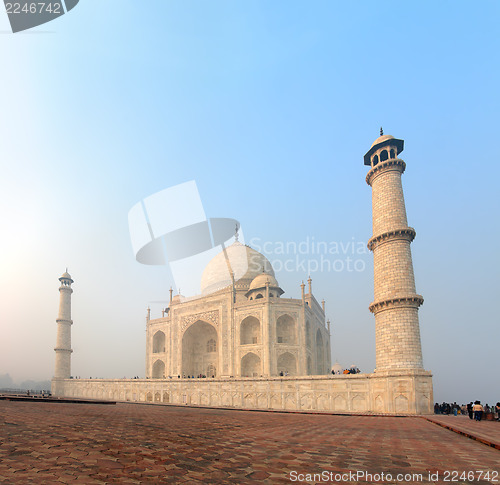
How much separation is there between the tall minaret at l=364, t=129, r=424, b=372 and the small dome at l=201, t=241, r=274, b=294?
20.4 metres

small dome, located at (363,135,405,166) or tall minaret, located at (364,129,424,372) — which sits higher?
small dome, located at (363,135,405,166)

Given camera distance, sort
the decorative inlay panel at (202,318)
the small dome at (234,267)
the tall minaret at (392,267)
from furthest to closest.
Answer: the small dome at (234,267) < the decorative inlay panel at (202,318) < the tall minaret at (392,267)

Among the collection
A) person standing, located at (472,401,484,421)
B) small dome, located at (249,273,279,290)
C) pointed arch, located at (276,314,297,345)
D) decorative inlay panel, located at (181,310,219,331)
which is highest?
small dome, located at (249,273,279,290)

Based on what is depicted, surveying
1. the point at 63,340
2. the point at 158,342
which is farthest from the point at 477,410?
the point at 63,340

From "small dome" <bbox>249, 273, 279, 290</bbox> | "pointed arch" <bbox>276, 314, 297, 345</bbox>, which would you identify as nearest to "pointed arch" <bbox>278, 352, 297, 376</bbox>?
"pointed arch" <bbox>276, 314, 297, 345</bbox>

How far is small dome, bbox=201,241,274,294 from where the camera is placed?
137ft

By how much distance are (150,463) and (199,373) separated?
35.1 metres

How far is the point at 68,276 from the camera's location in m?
43.3

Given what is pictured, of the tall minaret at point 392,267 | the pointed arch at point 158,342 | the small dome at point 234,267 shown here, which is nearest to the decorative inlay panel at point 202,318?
the pointed arch at point 158,342

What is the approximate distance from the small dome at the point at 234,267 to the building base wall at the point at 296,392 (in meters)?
12.7

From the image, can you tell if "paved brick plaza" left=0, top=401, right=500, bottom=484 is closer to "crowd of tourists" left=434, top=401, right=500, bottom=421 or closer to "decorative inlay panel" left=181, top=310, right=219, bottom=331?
"crowd of tourists" left=434, top=401, right=500, bottom=421

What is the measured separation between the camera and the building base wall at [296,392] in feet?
63.0

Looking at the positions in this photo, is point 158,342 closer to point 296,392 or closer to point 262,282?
point 262,282

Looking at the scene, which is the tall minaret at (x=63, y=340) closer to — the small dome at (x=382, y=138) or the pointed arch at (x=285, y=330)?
the pointed arch at (x=285, y=330)
